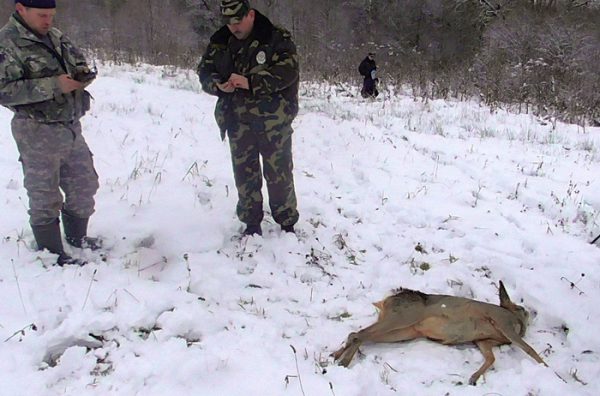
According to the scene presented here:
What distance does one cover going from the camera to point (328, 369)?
2.81 metres

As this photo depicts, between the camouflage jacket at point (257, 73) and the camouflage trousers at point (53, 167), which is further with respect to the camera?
the camouflage jacket at point (257, 73)

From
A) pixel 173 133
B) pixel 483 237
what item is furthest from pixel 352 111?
pixel 483 237

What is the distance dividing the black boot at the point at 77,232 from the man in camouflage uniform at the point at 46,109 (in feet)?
0.39

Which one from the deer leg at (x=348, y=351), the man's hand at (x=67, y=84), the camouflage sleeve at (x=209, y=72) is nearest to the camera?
the deer leg at (x=348, y=351)

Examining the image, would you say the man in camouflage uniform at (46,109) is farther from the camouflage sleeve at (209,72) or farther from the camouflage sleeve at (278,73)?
the camouflage sleeve at (278,73)

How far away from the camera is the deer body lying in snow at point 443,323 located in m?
3.06

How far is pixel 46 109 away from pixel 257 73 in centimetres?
143

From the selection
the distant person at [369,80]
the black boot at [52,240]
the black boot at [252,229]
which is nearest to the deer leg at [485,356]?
the black boot at [252,229]

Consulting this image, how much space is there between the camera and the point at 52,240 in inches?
142

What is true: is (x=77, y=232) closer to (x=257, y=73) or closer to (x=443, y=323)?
(x=257, y=73)

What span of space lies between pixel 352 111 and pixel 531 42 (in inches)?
392

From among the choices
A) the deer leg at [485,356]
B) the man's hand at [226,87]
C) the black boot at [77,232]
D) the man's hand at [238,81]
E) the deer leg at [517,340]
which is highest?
the man's hand at [238,81]

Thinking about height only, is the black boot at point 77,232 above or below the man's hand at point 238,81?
below

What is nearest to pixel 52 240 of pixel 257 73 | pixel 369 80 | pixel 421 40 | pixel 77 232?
pixel 77 232
